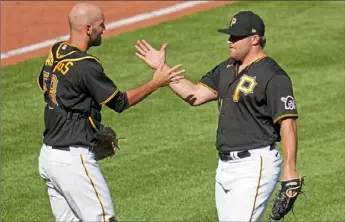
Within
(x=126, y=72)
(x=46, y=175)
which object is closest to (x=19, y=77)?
(x=126, y=72)

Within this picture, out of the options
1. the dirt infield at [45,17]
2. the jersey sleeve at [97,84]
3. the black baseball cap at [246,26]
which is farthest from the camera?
the dirt infield at [45,17]

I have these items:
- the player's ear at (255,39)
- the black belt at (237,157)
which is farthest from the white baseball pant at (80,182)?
the player's ear at (255,39)

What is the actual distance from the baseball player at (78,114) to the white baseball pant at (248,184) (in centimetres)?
96

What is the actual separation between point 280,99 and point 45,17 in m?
10.4

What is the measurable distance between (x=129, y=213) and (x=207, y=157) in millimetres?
1699

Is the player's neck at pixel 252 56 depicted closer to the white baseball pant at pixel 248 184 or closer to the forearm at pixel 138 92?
the white baseball pant at pixel 248 184

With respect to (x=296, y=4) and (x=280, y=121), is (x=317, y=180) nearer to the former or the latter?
(x=280, y=121)

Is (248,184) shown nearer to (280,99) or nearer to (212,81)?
(280,99)

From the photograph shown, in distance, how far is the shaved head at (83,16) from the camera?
7887 millimetres

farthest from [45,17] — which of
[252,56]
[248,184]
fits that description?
[248,184]

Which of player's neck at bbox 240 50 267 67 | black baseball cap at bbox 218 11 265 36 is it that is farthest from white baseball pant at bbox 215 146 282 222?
black baseball cap at bbox 218 11 265 36

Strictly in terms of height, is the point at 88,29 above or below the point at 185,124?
above

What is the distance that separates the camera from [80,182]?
7.79 metres

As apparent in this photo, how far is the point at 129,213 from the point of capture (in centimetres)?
1010
